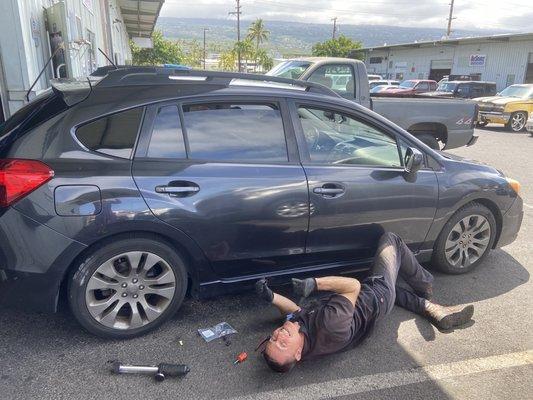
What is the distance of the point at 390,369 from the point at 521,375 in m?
0.81

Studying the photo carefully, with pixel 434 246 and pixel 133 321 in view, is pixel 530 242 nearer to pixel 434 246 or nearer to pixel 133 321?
pixel 434 246

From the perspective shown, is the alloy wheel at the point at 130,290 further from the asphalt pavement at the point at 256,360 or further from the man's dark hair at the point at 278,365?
the man's dark hair at the point at 278,365

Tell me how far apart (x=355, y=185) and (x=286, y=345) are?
1331 mm

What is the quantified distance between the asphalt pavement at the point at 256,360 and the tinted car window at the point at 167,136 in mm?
1226

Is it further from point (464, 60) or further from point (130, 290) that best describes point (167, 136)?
point (464, 60)

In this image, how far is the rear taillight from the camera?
2617 millimetres

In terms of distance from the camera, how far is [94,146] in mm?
2797

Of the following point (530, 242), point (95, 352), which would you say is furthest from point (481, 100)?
point (95, 352)

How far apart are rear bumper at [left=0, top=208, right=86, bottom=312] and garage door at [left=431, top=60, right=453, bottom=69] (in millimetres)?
40419

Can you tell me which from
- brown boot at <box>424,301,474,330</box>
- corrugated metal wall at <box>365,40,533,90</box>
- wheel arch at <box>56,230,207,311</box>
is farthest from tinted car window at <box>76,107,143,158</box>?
corrugated metal wall at <box>365,40,533,90</box>

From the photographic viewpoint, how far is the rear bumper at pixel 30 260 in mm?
2637

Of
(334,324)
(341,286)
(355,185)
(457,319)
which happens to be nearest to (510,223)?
(457,319)

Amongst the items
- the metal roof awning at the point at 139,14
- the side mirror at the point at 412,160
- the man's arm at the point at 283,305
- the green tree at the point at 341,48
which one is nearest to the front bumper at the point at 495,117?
the metal roof awning at the point at 139,14

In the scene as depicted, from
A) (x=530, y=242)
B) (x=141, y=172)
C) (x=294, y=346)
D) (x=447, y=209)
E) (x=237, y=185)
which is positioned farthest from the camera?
(x=530, y=242)
